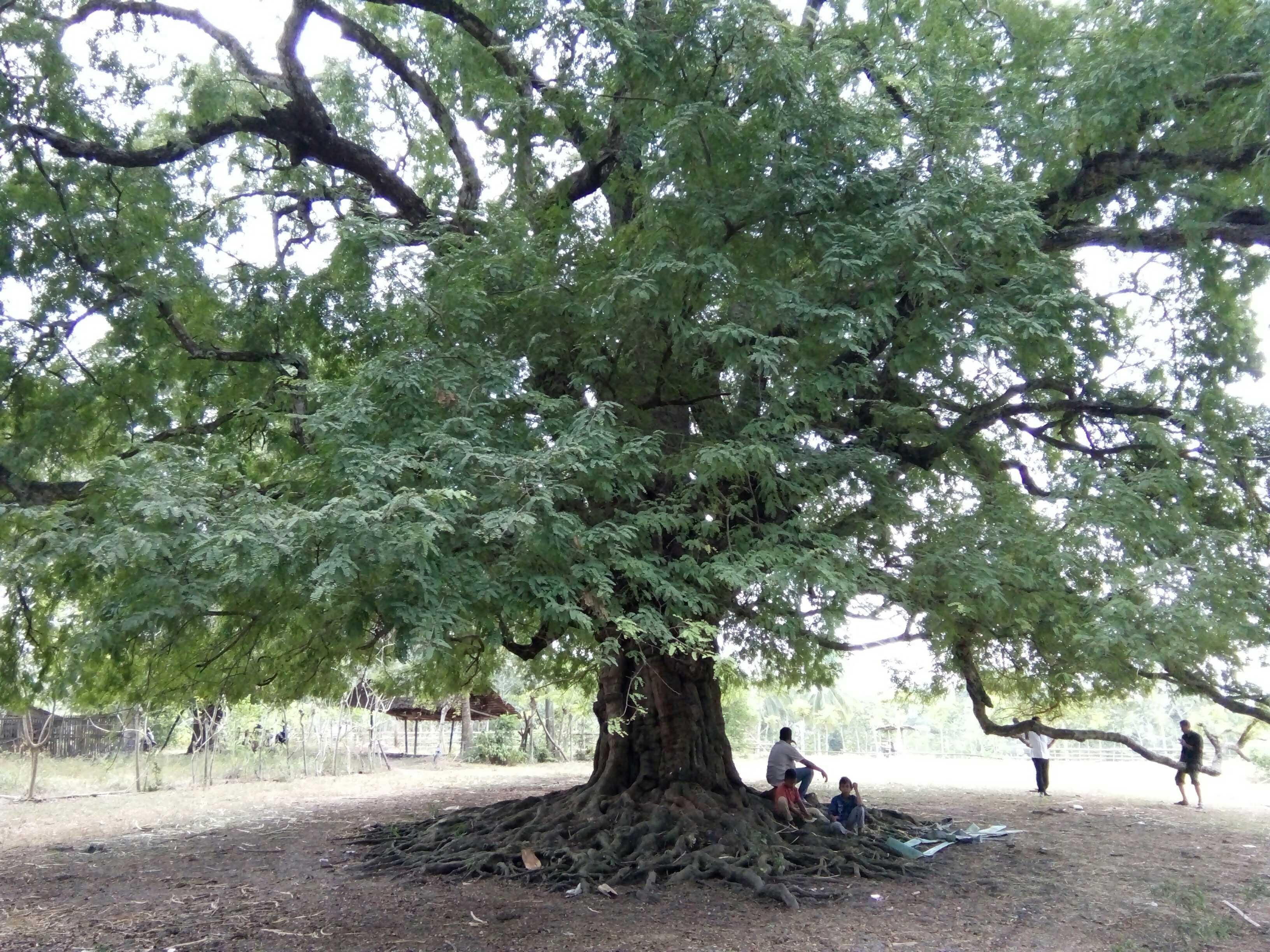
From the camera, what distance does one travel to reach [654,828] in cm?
883

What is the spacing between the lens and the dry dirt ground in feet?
20.8

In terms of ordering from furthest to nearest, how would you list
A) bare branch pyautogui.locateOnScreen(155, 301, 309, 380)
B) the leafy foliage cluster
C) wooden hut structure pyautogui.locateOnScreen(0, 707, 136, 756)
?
wooden hut structure pyautogui.locateOnScreen(0, 707, 136, 756)
bare branch pyautogui.locateOnScreen(155, 301, 309, 380)
the leafy foliage cluster

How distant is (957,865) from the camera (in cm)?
896

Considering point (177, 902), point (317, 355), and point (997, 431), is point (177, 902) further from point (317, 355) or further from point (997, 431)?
point (997, 431)

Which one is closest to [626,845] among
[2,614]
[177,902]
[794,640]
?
[794,640]

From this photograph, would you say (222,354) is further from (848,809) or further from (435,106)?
(848,809)

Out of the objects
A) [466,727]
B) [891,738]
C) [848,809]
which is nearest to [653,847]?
[848,809]

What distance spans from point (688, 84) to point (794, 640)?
473 cm

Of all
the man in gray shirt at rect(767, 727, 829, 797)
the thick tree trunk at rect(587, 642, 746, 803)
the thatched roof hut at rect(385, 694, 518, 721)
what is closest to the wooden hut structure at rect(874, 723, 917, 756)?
the thatched roof hut at rect(385, 694, 518, 721)

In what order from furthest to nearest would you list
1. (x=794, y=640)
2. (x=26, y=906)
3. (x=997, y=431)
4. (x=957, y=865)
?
(x=997, y=431), (x=957, y=865), (x=794, y=640), (x=26, y=906)

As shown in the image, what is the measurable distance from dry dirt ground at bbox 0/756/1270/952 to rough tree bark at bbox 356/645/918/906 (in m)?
0.39

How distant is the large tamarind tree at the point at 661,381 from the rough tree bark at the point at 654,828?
6 centimetres

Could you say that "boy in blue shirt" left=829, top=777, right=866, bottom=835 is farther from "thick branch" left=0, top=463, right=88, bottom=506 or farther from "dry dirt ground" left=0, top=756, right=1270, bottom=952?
"thick branch" left=0, top=463, right=88, bottom=506

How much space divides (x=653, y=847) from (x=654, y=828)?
333mm
